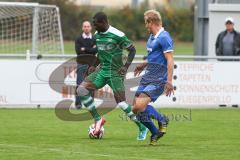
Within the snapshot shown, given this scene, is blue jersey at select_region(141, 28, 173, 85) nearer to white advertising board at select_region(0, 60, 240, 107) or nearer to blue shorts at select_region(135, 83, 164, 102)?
blue shorts at select_region(135, 83, 164, 102)

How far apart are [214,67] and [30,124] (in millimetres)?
6304

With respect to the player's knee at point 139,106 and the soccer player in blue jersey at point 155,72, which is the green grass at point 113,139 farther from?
the player's knee at point 139,106

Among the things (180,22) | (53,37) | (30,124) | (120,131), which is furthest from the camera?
(180,22)

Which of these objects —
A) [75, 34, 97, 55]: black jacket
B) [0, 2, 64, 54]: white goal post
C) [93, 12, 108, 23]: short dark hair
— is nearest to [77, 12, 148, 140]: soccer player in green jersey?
[93, 12, 108, 23]: short dark hair

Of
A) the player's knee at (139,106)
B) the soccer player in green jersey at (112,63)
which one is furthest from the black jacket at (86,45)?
the player's knee at (139,106)

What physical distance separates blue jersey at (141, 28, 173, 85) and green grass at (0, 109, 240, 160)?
3.30ft

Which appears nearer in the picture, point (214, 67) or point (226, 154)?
point (226, 154)

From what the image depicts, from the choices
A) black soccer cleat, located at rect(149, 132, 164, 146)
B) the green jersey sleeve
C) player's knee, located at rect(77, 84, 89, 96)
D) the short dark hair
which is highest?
the short dark hair

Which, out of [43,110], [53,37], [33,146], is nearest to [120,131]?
[33,146]

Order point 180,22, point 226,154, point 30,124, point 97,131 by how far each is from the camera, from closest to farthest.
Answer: point 226,154 < point 97,131 < point 30,124 < point 180,22

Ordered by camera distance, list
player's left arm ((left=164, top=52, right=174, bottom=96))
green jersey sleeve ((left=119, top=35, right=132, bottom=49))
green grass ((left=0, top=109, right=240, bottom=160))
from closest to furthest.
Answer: green grass ((left=0, top=109, right=240, bottom=160)), player's left arm ((left=164, top=52, right=174, bottom=96)), green jersey sleeve ((left=119, top=35, right=132, bottom=49))

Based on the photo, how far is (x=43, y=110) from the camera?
2100cm

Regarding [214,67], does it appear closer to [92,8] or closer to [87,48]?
[87,48]

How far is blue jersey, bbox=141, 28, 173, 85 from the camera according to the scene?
44.7 feet
